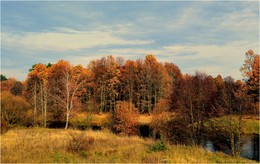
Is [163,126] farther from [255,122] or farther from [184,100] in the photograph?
[255,122]

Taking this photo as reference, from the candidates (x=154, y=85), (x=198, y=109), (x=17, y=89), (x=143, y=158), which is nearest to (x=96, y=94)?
(x=154, y=85)

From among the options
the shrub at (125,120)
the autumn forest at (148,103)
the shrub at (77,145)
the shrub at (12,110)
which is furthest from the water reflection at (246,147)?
the shrub at (12,110)

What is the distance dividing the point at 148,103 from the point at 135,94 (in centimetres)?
558

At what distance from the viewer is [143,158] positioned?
46.8 ft

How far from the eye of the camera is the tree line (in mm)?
25594

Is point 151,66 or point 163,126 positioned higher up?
point 151,66

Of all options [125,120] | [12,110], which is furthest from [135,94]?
[12,110]

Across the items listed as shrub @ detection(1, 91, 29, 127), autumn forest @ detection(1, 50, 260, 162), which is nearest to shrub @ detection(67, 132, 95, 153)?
autumn forest @ detection(1, 50, 260, 162)

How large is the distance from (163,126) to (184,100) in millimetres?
4529

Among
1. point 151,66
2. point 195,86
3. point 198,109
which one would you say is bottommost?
point 198,109

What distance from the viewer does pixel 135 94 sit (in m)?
65.6

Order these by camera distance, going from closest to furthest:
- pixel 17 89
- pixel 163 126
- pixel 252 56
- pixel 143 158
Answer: pixel 143 158, pixel 163 126, pixel 252 56, pixel 17 89

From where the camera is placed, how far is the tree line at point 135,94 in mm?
25594

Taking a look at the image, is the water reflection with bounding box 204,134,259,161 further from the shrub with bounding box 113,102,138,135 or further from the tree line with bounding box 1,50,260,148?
the shrub with bounding box 113,102,138,135
